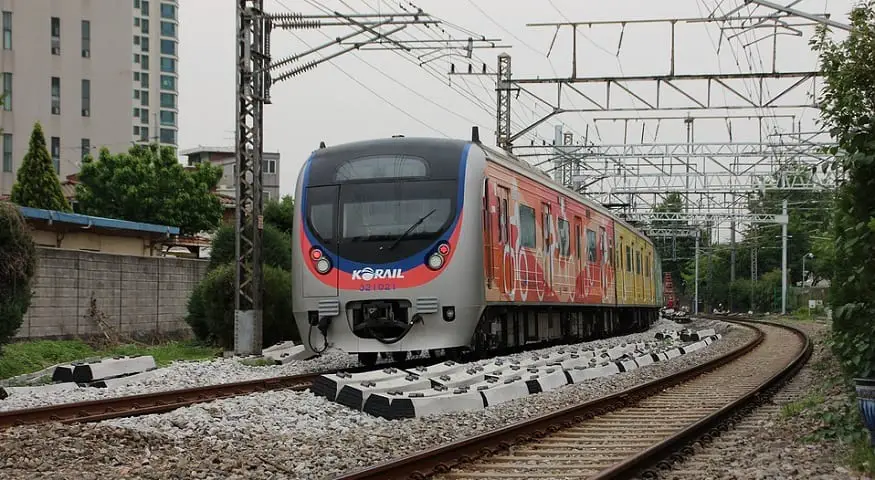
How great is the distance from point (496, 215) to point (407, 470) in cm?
899

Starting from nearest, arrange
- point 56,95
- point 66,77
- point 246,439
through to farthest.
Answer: point 246,439, point 66,77, point 56,95

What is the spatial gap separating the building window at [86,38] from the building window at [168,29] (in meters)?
76.0

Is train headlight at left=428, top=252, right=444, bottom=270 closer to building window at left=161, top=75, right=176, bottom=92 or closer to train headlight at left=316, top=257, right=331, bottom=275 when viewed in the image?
train headlight at left=316, top=257, right=331, bottom=275

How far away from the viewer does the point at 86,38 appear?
5584 cm

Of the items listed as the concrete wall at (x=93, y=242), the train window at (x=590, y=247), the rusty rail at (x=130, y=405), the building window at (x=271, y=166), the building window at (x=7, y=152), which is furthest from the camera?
the building window at (x=271, y=166)

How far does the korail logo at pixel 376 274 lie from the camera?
1479 centimetres

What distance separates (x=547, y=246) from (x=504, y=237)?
123 inches

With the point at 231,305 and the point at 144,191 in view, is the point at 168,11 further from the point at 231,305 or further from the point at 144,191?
the point at 231,305

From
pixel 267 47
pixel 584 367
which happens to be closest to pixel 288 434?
pixel 584 367

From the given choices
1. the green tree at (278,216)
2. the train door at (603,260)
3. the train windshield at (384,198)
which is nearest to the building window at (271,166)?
the green tree at (278,216)

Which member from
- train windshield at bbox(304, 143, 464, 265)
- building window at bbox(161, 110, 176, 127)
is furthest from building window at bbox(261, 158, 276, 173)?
train windshield at bbox(304, 143, 464, 265)

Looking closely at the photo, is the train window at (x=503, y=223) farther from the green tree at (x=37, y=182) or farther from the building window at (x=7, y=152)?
the building window at (x=7, y=152)

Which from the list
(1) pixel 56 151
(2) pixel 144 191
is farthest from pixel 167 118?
(2) pixel 144 191

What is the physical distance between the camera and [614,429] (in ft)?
32.4
